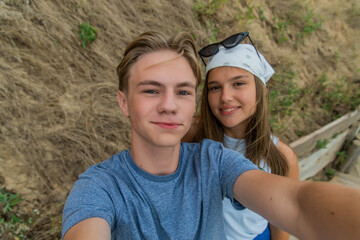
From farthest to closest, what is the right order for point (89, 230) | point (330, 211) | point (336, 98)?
point (336, 98) → point (89, 230) → point (330, 211)

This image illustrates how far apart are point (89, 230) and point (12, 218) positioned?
Result: 64.1 inches

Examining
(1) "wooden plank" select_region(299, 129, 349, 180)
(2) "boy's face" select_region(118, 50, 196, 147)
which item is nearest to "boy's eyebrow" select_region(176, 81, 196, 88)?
(2) "boy's face" select_region(118, 50, 196, 147)

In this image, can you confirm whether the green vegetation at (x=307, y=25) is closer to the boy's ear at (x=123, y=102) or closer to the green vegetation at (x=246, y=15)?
the green vegetation at (x=246, y=15)

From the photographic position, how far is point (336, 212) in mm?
659

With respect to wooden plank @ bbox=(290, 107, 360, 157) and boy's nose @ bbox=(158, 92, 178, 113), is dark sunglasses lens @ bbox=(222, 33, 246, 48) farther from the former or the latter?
Answer: wooden plank @ bbox=(290, 107, 360, 157)

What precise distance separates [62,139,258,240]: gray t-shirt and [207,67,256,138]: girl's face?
1.73 feet

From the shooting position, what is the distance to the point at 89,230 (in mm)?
851

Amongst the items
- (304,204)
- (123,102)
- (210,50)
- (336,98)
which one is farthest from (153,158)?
(336,98)

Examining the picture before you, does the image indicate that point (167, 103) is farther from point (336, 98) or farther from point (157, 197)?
point (336, 98)

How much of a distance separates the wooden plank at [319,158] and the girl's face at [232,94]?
7.42ft

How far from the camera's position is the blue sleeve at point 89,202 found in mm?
897

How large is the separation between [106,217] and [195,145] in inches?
31.8

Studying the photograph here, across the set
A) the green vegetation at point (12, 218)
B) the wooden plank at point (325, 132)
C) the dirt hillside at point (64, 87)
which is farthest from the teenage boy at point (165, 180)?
the wooden plank at point (325, 132)

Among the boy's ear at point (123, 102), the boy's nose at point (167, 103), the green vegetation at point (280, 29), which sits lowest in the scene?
the boy's ear at point (123, 102)
